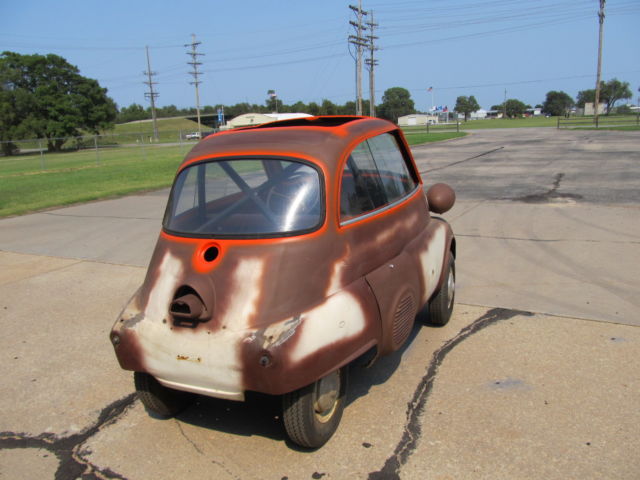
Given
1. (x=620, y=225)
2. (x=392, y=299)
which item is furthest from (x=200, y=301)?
(x=620, y=225)

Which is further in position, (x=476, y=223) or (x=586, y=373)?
(x=476, y=223)

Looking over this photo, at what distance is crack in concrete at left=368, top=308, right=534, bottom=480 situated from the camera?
2.83 metres

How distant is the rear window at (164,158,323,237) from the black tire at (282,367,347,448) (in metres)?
0.85

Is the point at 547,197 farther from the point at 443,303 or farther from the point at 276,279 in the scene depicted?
the point at 276,279

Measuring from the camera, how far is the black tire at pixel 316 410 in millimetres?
2840

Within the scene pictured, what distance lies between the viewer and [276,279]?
2.85 metres

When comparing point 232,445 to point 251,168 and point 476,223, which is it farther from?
point 476,223

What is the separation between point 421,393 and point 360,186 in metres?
1.41

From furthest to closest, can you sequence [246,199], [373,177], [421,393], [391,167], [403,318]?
[391,167] → [373,177] → [421,393] → [403,318] → [246,199]

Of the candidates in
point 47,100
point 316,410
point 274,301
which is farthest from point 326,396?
point 47,100

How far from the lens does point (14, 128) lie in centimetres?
5450

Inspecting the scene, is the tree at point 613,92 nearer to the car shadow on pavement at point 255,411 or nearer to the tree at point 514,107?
the tree at point 514,107

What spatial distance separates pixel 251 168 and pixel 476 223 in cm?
609

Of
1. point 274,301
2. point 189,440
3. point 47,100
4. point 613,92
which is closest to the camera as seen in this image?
point 274,301
